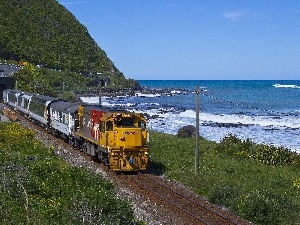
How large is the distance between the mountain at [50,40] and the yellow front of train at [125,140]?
4758 inches

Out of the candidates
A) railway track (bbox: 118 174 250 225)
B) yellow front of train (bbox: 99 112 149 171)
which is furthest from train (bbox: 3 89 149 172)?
railway track (bbox: 118 174 250 225)

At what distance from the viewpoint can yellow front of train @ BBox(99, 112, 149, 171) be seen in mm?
24266

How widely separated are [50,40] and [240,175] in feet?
490

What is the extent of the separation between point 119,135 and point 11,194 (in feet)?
32.3

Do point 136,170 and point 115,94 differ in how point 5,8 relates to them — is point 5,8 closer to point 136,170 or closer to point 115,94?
point 115,94

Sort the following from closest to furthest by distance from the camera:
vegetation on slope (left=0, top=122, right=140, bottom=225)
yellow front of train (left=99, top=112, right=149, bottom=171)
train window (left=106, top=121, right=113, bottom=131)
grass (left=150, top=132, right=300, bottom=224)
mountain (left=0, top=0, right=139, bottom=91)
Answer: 1. vegetation on slope (left=0, top=122, right=140, bottom=225)
2. grass (left=150, top=132, right=300, bottom=224)
3. yellow front of train (left=99, top=112, right=149, bottom=171)
4. train window (left=106, top=121, right=113, bottom=131)
5. mountain (left=0, top=0, right=139, bottom=91)

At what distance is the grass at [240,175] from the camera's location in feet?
60.4

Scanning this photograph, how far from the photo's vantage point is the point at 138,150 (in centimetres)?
2455

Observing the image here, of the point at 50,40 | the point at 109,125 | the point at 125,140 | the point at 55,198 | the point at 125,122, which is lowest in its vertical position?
the point at 55,198

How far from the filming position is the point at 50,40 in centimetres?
16762

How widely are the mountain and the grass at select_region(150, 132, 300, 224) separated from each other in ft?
372

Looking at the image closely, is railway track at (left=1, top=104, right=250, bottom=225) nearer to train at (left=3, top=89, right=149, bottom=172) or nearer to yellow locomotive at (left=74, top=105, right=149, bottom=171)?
yellow locomotive at (left=74, top=105, right=149, bottom=171)

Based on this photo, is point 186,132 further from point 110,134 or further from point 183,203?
point 183,203

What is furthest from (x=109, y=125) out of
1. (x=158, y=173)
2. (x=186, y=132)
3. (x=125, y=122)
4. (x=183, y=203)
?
(x=186, y=132)
